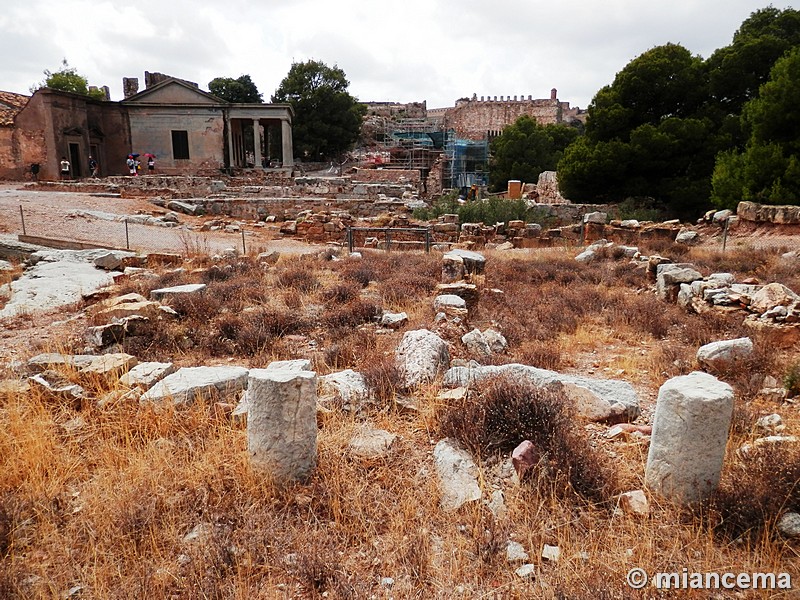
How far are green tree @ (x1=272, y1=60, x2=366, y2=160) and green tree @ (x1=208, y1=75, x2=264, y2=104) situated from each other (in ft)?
28.5

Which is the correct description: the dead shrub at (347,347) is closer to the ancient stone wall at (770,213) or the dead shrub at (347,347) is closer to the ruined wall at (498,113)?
the ancient stone wall at (770,213)

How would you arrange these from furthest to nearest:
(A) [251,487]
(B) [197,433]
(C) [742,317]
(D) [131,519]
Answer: (C) [742,317] < (B) [197,433] < (A) [251,487] < (D) [131,519]

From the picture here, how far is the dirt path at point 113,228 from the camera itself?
1573 centimetres

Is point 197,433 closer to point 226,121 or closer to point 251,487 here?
point 251,487

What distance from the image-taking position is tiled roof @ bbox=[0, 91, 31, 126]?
95.5 ft

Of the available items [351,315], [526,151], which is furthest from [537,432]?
[526,151]

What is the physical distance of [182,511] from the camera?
132 inches

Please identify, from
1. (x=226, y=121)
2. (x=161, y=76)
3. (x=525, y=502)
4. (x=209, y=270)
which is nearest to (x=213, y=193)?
(x=226, y=121)

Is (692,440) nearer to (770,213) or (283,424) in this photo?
(283,424)

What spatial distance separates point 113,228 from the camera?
1772 cm

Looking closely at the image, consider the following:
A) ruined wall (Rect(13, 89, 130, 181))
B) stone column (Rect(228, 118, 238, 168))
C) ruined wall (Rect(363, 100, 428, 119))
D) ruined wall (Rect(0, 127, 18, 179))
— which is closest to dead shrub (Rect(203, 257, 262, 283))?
ruined wall (Rect(13, 89, 130, 181))

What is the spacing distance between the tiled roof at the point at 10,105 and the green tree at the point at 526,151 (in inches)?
1233

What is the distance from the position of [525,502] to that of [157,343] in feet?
16.1

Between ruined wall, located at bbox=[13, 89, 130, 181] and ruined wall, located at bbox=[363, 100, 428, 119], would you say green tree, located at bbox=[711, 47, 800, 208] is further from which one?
ruined wall, located at bbox=[363, 100, 428, 119]
